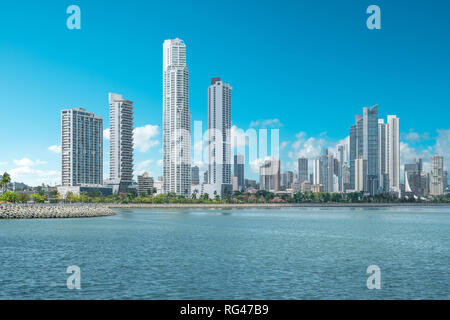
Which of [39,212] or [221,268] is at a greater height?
[221,268]

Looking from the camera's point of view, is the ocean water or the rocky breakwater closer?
the ocean water

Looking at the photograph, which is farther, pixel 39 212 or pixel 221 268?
pixel 39 212

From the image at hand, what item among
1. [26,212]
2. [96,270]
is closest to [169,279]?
[96,270]

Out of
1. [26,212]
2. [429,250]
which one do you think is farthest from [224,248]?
[26,212]

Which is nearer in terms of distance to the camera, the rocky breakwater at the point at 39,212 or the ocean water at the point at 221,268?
the ocean water at the point at 221,268
